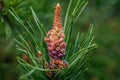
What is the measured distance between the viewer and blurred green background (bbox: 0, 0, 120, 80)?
5.50ft

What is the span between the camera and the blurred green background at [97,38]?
168 cm

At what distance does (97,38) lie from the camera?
93.8 inches

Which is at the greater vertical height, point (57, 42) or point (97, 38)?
point (57, 42)

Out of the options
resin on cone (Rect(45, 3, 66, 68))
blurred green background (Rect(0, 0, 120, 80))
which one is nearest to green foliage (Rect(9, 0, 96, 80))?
resin on cone (Rect(45, 3, 66, 68))

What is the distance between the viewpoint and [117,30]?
2.62 metres

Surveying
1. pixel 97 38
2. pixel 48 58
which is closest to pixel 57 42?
pixel 48 58

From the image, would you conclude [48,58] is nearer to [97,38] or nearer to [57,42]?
[57,42]

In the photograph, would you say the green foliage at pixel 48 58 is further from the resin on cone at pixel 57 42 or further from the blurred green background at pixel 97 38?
the blurred green background at pixel 97 38

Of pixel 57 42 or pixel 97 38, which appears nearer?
pixel 57 42

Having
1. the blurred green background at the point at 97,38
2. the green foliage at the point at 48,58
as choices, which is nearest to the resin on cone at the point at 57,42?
the green foliage at the point at 48,58

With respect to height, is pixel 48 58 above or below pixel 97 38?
above

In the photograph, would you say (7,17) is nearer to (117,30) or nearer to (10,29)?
(10,29)

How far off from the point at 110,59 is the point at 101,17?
0.29 m

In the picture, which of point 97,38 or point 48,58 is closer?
point 48,58
